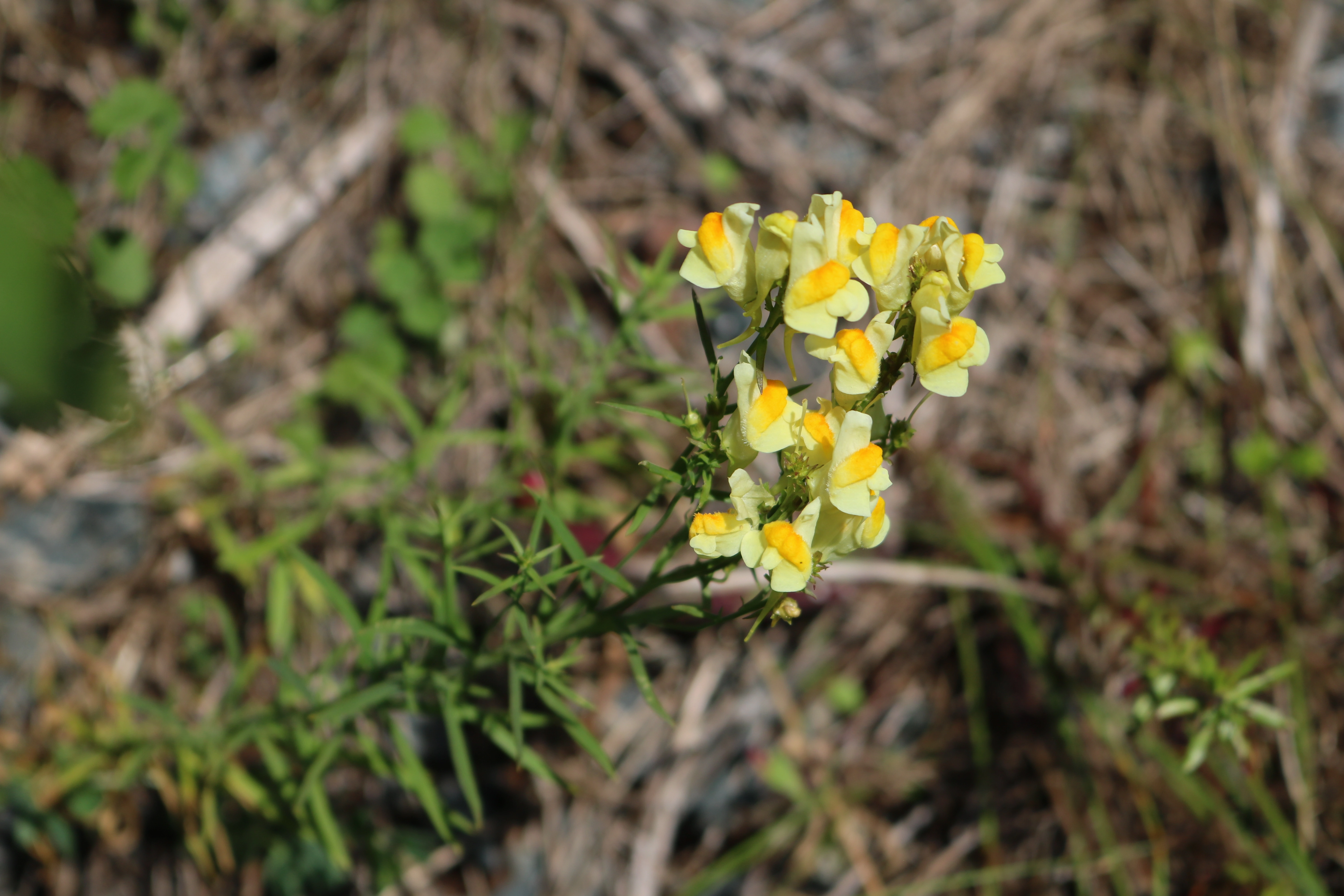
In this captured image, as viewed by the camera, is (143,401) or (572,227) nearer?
(143,401)

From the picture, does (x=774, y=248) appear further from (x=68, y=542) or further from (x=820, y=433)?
(x=68, y=542)

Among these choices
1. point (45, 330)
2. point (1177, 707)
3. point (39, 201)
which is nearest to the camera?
point (45, 330)

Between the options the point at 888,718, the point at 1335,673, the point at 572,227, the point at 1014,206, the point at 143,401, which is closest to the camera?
the point at 143,401

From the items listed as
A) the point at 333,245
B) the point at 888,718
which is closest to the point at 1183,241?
the point at 888,718

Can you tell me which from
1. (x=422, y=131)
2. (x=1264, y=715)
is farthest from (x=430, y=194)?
(x=1264, y=715)

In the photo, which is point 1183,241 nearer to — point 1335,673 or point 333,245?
point 1335,673

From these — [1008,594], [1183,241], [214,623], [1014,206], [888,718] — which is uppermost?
[214,623]

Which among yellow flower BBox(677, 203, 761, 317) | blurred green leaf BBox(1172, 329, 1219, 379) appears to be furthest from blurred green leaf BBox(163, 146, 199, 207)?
blurred green leaf BBox(1172, 329, 1219, 379)

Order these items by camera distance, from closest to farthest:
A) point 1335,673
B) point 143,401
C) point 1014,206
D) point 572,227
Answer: point 143,401 < point 1335,673 < point 572,227 < point 1014,206
